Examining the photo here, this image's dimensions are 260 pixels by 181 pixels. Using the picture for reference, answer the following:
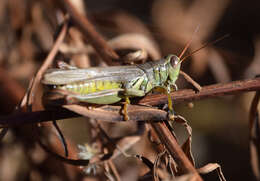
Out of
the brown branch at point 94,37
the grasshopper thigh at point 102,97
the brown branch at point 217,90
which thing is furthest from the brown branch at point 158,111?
the brown branch at point 94,37

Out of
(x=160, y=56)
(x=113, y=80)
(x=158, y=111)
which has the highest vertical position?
(x=160, y=56)

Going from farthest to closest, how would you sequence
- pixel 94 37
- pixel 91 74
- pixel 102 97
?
pixel 94 37, pixel 91 74, pixel 102 97

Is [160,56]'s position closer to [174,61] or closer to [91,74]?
[174,61]

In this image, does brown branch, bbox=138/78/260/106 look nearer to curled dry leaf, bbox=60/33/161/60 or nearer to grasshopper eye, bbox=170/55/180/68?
grasshopper eye, bbox=170/55/180/68

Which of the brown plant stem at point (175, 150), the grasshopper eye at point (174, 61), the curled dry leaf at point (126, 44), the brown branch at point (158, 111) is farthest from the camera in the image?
the curled dry leaf at point (126, 44)

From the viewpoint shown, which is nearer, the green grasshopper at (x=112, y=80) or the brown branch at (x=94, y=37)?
the green grasshopper at (x=112, y=80)

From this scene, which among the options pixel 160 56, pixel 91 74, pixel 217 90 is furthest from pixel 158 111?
pixel 160 56

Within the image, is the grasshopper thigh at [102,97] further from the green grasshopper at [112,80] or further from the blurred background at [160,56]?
the blurred background at [160,56]
